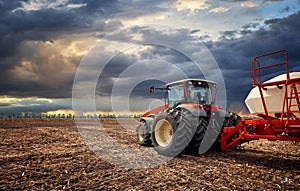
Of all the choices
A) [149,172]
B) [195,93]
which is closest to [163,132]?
[195,93]

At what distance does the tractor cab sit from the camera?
9.97m

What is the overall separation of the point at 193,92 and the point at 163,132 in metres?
1.80

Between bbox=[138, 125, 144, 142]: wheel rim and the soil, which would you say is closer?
the soil

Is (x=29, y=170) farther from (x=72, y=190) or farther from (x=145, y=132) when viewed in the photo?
(x=145, y=132)

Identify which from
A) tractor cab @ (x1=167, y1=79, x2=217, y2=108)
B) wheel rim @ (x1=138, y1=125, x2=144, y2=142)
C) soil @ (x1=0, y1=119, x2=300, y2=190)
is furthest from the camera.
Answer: wheel rim @ (x1=138, y1=125, x2=144, y2=142)

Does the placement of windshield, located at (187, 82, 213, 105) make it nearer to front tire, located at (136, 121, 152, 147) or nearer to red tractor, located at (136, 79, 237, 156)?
red tractor, located at (136, 79, 237, 156)

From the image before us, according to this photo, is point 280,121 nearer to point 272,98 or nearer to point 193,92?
point 272,98

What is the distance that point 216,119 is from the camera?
9562 millimetres

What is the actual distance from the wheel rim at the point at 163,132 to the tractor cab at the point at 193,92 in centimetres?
99

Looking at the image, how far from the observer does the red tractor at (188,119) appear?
8.76 meters

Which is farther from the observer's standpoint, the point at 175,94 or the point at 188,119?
the point at 175,94

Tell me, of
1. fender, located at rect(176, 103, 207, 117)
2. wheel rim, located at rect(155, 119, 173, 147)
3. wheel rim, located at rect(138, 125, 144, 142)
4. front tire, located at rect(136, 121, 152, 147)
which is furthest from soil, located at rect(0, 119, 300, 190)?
wheel rim, located at rect(138, 125, 144, 142)

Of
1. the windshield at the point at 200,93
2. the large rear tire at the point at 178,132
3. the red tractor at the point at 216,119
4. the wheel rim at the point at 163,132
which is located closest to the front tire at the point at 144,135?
the red tractor at the point at 216,119

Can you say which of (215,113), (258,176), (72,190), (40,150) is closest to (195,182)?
(258,176)
